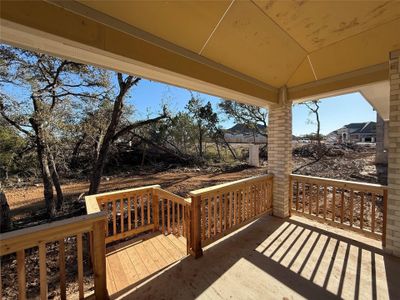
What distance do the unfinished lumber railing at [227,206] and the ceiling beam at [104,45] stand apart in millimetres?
1597

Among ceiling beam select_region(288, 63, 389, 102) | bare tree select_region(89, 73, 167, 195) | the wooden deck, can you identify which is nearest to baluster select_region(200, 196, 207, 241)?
the wooden deck

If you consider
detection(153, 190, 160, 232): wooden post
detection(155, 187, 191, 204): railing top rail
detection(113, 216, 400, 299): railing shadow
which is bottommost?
detection(113, 216, 400, 299): railing shadow

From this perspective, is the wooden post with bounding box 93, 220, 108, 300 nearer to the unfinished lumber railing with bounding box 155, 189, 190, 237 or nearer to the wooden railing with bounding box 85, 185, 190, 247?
the wooden railing with bounding box 85, 185, 190, 247

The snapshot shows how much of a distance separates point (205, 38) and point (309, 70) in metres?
2.11

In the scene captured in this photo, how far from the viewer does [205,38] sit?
2416 mm

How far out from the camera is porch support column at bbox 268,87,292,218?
3832 millimetres

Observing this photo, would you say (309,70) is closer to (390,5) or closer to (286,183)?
(390,5)

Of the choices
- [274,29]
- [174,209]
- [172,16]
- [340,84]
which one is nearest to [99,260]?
[174,209]

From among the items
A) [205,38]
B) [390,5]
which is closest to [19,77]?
[205,38]

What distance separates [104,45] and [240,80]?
2.10m

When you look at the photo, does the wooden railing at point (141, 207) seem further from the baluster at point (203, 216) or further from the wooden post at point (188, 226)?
the baluster at point (203, 216)

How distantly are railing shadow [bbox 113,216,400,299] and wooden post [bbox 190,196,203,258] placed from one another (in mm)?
111

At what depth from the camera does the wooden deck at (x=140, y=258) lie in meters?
2.34

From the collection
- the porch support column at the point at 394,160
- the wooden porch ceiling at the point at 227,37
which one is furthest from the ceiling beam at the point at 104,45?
the porch support column at the point at 394,160
